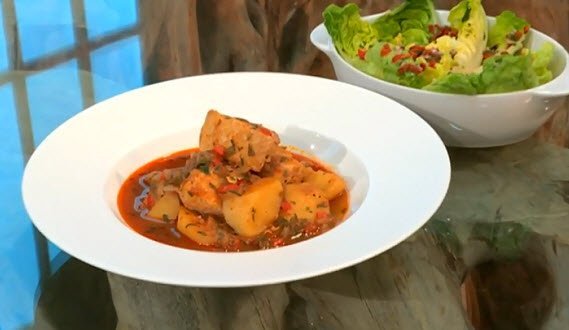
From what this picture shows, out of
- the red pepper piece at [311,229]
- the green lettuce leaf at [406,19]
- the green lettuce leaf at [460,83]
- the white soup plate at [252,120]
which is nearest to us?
the white soup plate at [252,120]

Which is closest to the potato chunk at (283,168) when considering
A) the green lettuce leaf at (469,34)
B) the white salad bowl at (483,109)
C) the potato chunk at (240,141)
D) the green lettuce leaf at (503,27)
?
the potato chunk at (240,141)

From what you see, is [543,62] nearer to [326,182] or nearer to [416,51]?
[416,51]

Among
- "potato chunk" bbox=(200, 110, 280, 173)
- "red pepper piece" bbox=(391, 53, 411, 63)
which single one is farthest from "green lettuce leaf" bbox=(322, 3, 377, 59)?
"potato chunk" bbox=(200, 110, 280, 173)

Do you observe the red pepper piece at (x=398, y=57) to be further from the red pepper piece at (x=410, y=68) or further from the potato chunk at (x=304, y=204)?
the potato chunk at (x=304, y=204)

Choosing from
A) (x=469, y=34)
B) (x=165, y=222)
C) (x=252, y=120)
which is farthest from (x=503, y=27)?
(x=165, y=222)

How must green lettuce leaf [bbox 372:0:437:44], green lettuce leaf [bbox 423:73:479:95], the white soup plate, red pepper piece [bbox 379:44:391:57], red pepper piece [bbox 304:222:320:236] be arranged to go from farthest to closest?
green lettuce leaf [bbox 372:0:437:44]
red pepper piece [bbox 379:44:391:57]
green lettuce leaf [bbox 423:73:479:95]
red pepper piece [bbox 304:222:320:236]
the white soup plate

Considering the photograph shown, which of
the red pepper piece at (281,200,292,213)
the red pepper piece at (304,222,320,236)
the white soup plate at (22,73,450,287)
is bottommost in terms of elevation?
the red pepper piece at (304,222,320,236)

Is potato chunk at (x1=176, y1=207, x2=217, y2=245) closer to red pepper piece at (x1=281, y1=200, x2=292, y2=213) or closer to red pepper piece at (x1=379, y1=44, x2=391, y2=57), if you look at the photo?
red pepper piece at (x1=281, y1=200, x2=292, y2=213)
